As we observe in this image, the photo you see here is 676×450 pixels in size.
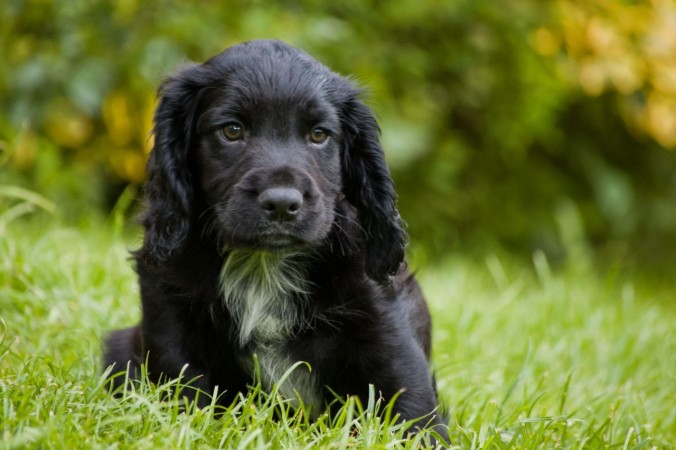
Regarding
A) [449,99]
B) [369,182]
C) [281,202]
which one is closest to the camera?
[281,202]

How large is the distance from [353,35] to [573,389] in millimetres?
3400

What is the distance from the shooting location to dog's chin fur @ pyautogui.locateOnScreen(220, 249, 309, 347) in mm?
3309

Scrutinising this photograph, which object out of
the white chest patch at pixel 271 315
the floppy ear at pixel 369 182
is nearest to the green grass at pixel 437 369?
the white chest patch at pixel 271 315

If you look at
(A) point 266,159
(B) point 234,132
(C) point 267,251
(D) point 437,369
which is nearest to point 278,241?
(C) point 267,251

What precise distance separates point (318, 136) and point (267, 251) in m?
0.47

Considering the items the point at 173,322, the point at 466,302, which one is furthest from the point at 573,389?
the point at 173,322

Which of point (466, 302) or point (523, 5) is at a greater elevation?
point (523, 5)

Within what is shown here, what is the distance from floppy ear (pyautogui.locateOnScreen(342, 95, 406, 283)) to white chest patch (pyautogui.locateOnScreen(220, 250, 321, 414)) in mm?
319

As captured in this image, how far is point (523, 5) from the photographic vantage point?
7.19 m

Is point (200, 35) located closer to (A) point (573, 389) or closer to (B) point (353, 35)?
(B) point (353, 35)

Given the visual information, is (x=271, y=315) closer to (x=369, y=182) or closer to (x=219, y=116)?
(x=369, y=182)

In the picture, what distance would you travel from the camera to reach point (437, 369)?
408 centimetres

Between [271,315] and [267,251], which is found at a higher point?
[267,251]

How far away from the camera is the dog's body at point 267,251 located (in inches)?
126
